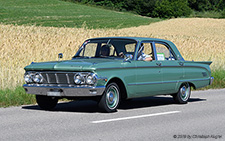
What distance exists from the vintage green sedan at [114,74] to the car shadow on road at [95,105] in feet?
1.44

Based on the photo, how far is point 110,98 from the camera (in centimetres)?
1023

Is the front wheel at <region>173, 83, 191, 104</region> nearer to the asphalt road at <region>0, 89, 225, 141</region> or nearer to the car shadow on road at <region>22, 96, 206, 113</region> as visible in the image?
the asphalt road at <region>0, 89, 225, 141</region>

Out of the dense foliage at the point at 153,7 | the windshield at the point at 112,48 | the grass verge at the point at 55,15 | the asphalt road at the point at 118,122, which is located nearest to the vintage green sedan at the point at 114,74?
the windshield at the point at 112,48

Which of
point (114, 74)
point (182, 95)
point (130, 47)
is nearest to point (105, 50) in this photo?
point (130, 47)

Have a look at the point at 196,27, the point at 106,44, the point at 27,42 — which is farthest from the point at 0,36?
the point at 196,27

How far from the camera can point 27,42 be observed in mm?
20703

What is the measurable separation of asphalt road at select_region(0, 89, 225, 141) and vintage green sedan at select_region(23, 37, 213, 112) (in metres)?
0.41

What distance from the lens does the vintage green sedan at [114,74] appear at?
32.4 feet

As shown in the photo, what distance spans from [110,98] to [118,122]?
46.7 inches

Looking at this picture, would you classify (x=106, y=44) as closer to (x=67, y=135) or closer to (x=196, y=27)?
(x=67, y=135)

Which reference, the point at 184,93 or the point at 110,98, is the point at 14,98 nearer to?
the point at 110,98

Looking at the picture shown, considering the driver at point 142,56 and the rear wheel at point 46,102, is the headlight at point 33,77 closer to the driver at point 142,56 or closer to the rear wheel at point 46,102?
the rear wheel at point 46,102

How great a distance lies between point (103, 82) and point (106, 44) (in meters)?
1.79

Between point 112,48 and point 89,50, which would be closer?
point 112,48
